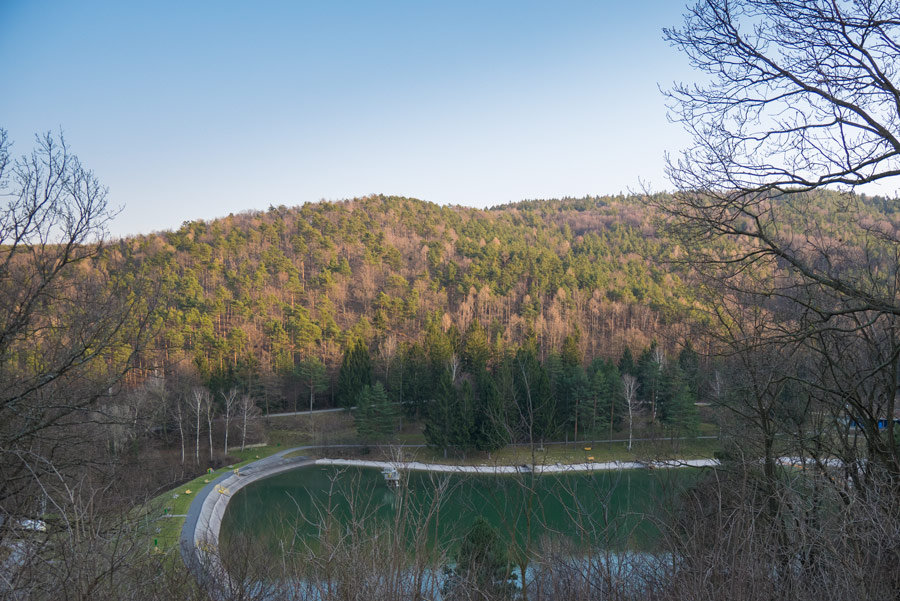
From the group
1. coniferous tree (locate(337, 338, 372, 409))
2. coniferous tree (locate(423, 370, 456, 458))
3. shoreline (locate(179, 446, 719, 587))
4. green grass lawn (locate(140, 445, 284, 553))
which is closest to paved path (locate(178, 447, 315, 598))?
shoreline (locate(179, 446, 719, 587))

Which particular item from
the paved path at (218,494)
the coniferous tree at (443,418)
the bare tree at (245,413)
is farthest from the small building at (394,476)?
the bare tree at (245,413)

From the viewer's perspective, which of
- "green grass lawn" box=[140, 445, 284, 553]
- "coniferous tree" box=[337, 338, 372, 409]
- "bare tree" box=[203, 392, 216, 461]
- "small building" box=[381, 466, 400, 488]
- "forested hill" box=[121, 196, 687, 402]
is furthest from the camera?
Answer: "forested hill" box=[121, 196, 687, 402]

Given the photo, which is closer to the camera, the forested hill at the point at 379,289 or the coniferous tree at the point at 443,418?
the coniferous tree at the point at 443,418

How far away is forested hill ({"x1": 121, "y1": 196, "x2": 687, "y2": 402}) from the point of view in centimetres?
3206

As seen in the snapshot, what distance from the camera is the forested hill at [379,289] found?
3206 centimetres

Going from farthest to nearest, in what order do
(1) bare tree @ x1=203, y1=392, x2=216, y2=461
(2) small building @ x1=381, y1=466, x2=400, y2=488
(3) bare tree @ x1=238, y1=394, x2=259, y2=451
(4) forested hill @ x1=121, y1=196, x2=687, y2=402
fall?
(4) forested hill @ x1=121, y1=196, x2=687, y2=402, (3) bare tree @ x1=238, y1=394, x2=259, y2=451, (1) bare tree @ x1=203, y1=392, x2=216, y2=461, (2) small building @ x1=381, y1=466, x2=400, y2=488

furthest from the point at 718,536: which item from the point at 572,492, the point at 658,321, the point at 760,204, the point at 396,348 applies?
the point at 658,321

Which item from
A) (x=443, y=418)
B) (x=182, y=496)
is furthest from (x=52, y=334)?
(x=443, y=418)

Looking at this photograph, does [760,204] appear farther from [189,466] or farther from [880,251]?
[189,466]

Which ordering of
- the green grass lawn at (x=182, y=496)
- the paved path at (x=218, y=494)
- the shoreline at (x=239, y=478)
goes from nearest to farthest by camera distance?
the green grass lawn at (x=182, y=496), the shoreline at (x=239, y=478), the paved path at (x=218, y=494)

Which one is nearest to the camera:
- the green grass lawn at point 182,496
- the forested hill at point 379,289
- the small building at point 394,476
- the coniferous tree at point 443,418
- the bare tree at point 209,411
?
the small building at point 394,476

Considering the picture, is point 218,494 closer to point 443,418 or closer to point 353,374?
point 443,418

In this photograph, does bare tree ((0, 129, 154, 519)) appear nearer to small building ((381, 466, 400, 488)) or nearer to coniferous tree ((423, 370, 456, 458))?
small building ((381, 466, 400, 488))

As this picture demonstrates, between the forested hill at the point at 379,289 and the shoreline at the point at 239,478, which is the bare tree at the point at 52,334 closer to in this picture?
the shoreline at the point at 239,478
